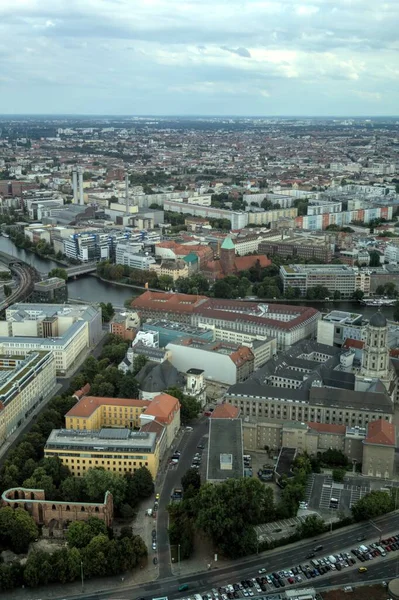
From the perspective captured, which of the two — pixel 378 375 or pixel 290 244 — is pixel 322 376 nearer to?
pixel 378 375

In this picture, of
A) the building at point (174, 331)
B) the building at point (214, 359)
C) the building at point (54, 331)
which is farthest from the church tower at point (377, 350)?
the building at point (54, 331)

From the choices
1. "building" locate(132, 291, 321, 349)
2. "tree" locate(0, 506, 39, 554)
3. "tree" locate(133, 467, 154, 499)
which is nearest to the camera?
"tree" locate(0, 506, 39, 554)

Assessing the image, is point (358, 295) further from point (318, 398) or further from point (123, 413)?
point (123, 413)

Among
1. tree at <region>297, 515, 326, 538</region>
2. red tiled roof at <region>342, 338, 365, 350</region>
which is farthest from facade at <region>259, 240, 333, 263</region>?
tree at <region>297, 515, 326, 538</region>

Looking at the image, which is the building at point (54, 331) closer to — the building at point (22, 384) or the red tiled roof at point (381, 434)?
the building at point (22, 384)

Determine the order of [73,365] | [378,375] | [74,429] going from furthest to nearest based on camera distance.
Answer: [73,365] < [378,375] < [74,429]

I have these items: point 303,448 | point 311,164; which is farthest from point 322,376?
point 311,164

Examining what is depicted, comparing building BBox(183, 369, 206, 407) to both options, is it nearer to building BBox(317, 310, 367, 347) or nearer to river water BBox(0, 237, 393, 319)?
building BBox(317, 310, 367, 347)
